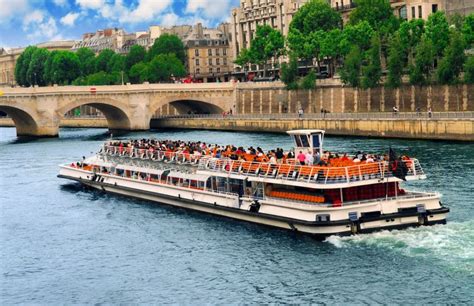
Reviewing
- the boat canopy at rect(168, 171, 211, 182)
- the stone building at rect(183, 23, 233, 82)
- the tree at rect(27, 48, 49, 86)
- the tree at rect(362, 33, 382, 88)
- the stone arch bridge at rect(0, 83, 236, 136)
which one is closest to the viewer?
the boat canopy at rect(168, 171, 211, 182)

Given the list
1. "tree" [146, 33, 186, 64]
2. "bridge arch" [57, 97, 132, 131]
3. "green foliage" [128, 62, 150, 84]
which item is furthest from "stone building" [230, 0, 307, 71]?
"bridge arch" [57, 97, 132, 131]

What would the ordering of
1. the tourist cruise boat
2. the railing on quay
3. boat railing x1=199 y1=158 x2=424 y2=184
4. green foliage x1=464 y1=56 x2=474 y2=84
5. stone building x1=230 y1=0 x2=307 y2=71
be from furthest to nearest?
stone building x1=230 y1=0 x2=307 y2=71
green foliage x1=464 y1=56 x2=474 y2=84
the railing on quay
boat railing x1=199 y1=158 x2=424 y2=184
the tourist cruise boat

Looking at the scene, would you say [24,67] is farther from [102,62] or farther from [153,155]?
[153,155]

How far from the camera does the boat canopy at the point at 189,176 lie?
45562 millimetres

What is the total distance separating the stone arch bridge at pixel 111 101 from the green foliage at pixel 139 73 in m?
20.8

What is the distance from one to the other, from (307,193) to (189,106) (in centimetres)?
8589

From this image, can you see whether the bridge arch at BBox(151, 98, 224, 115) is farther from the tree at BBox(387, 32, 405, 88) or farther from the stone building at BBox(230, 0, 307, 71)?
the tree at BBox(387, 32, 405, 88)

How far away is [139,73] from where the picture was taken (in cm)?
14400

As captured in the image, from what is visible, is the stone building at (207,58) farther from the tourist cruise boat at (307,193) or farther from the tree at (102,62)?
the tourist cruise boat at (307,193)

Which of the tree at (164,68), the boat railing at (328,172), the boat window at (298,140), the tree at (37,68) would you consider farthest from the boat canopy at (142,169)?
the tree at (37,68)

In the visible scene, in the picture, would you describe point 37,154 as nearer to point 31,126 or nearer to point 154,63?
point 31,126

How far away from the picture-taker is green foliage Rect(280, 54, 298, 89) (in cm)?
10344

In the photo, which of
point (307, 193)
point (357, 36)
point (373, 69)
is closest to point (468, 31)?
point (373, 69)

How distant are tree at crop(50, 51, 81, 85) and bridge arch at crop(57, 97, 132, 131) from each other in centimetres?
4506
